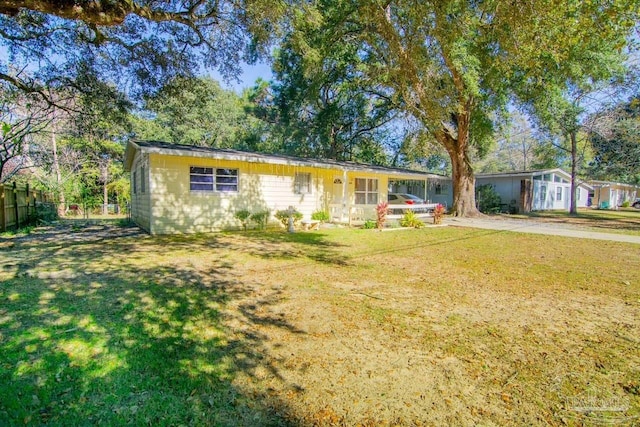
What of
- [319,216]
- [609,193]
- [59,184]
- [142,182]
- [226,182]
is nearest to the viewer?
[226,182]

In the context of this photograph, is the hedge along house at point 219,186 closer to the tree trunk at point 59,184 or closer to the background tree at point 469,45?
the background tree at point 469,45

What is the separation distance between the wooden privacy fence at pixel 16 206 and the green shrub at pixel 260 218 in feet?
25.0

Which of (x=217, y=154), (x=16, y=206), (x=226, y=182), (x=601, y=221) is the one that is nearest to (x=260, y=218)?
(x=226, y=182)

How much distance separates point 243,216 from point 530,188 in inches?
874

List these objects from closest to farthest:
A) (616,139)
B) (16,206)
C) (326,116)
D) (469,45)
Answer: (16,206)
(469,45)
(616,139)
(326,116)

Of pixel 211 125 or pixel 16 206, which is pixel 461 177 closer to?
pixel 16 206

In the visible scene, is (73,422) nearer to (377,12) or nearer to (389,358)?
(389,358)

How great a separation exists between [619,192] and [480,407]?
163 ft

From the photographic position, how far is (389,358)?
291cm

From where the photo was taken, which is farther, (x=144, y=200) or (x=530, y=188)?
(x=530, y=188)

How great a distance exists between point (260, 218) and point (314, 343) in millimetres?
9404

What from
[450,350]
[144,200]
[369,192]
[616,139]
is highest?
[616,139]

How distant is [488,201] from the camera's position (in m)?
23.9

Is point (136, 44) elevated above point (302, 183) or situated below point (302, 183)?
above
